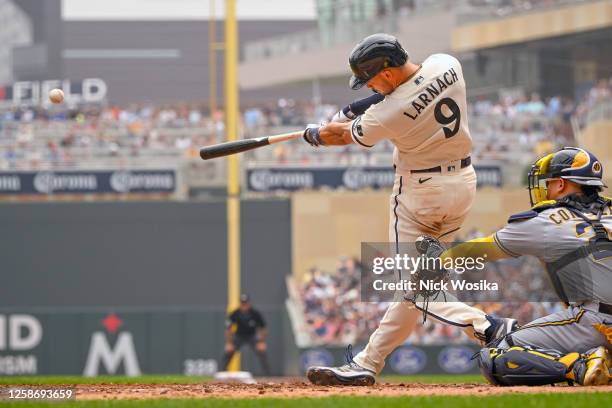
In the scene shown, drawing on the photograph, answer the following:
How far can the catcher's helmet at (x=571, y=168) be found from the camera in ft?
24.1

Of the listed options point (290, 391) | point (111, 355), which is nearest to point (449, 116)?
point (290, 391)

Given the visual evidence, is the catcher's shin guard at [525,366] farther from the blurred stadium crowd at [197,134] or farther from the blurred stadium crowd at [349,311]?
the blurred stadium crowd at [197,134]

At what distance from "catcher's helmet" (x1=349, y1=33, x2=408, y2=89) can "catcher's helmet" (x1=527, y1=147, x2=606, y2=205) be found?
1.03 m

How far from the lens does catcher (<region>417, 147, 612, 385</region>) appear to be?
7.14 meters

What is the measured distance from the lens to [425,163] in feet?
25.5

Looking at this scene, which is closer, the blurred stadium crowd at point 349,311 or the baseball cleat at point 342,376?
the baseball cleat at point 342,376

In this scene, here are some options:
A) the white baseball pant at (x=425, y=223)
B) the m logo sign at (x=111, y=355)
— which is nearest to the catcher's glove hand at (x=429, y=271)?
the white baseball pant at (x=425, y=223)

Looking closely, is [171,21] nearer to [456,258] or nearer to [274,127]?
[274,127]

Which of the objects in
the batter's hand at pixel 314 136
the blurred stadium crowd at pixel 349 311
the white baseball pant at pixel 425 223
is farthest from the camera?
the blurred stadium crowd at pixel 349 311

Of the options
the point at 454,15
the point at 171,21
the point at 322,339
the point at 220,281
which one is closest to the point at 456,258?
the point at 322,339

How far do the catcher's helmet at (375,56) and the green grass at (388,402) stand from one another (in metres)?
1.99
